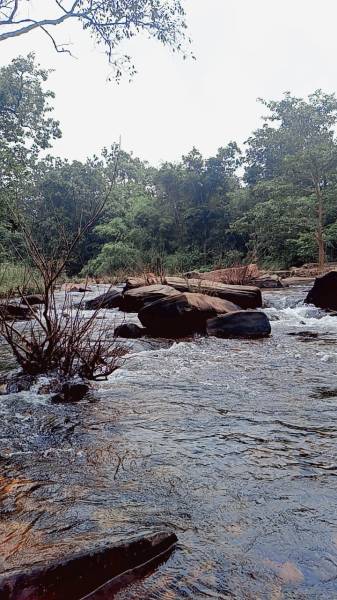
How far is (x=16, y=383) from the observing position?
4.12m

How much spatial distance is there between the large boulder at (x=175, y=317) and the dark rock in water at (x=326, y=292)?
3339mm

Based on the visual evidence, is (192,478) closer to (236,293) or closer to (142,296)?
(142,296)

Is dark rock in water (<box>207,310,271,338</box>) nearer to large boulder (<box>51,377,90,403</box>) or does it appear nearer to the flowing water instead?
the flowing water

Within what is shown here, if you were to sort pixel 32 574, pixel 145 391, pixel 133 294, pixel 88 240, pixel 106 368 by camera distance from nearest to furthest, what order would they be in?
pixel 32 574 < pixel 145 391 < pixel 106 368 < pixel 133 294 < pixel 88 240

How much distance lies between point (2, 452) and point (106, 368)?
1926mm

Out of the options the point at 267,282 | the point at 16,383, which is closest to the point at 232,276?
the point at 267,282

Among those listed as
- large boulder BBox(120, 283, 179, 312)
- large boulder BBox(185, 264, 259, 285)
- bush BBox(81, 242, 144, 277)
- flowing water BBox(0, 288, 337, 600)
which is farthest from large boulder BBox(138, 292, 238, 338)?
bush BBox(81, 242, 144, 277)

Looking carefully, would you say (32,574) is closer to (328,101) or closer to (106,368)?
(106,368)

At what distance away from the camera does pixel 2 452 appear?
2.76 m

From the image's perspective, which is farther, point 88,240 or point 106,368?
point 88,240

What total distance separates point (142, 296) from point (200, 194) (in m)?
20.1

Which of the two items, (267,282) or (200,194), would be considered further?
(200,194)

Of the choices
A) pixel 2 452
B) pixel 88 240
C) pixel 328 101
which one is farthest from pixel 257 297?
pixel 88 240

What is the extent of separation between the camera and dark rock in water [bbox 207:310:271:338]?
6.76m
